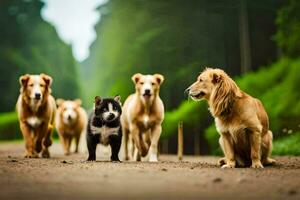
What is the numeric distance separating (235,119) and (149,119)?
115 inches

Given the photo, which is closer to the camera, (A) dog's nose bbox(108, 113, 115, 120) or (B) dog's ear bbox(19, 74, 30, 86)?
(A) dog's nose bbox(108, 113, 115, 120)

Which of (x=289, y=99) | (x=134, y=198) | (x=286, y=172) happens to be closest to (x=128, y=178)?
(x=134, y=198)

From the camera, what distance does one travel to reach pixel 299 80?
17.5 m

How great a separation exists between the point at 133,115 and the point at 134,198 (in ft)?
19.5

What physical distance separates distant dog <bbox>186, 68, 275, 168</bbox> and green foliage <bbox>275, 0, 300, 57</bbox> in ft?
31.1

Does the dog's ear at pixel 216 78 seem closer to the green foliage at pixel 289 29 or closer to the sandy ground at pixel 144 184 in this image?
the sandy ground at pixel 144 184

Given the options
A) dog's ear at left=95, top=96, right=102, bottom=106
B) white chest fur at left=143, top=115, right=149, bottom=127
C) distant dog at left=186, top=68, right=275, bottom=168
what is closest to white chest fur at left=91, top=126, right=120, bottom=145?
dog's ear at left=95, top=96, right=102, bottom=106

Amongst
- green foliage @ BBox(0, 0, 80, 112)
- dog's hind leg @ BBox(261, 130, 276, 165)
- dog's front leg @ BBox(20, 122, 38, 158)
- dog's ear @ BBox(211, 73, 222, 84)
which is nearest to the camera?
dog's ear @ BBox(211, 73, 222, 84)

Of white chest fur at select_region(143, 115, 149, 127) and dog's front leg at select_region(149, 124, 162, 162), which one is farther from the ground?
white chest fur at select_region(143, 115, 149, 127)

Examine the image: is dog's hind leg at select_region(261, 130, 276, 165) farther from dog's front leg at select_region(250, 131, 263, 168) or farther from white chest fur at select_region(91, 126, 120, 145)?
white chest fur at select_region(91, 126, 120, 145)

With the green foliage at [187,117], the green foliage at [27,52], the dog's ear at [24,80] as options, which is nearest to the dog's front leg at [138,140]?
the dog's ear at [24,80]

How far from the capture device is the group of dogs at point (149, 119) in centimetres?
915

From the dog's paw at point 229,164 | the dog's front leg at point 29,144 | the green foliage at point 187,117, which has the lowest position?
the dog's paw at point 229,164

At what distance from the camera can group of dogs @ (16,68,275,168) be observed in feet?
30.0
